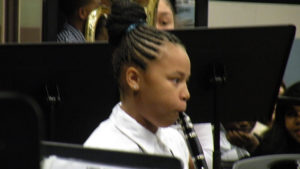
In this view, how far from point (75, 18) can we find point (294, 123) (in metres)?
1.01

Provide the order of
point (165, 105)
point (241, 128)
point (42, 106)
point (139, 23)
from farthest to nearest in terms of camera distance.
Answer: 1. point (241, 128)
2. point (42, 106)
3. point (139, 23)
4. point (165, 105)

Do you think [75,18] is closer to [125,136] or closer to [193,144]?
[193,144]

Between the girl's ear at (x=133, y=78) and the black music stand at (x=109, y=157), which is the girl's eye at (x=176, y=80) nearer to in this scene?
the girl's ear at (x=133, y=78)

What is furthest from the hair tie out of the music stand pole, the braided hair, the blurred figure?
the blurred figure

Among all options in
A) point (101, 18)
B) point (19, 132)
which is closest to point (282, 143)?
point (101, 18)

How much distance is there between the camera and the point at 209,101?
1718 millimetres

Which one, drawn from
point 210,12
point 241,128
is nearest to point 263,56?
point 241,128

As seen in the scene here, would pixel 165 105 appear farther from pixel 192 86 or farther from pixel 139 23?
pixel 192 86

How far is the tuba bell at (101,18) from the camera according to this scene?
194 cm

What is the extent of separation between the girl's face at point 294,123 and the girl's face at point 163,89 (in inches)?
57.0

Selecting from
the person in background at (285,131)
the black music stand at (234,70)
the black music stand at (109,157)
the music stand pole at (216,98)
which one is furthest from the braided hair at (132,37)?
the person in background at (285,131)

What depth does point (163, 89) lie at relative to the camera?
1.17 metres

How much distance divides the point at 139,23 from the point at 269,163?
433mm

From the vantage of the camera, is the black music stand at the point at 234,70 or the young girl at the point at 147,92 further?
the black music stand at the point at 234,70
